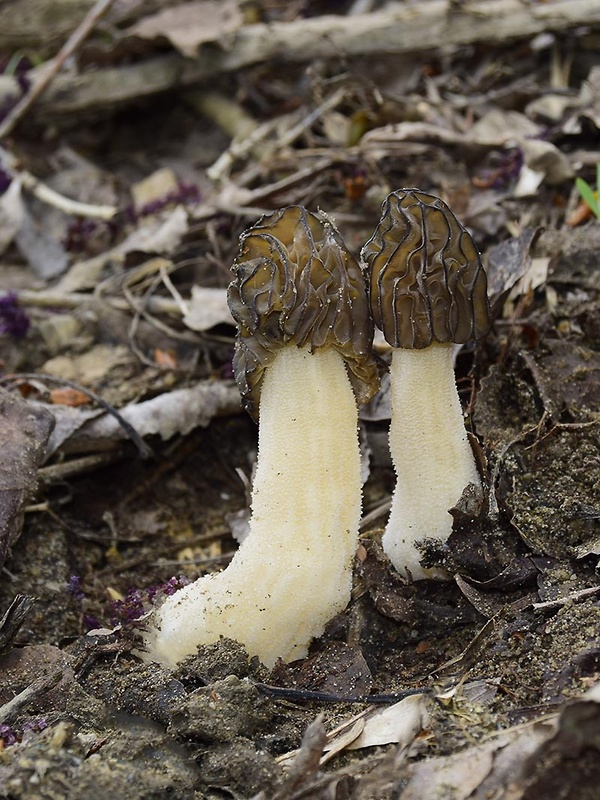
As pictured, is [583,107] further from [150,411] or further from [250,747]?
[250,747]

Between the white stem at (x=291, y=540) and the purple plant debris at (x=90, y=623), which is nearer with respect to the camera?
the white stem at (x=291, y=540)

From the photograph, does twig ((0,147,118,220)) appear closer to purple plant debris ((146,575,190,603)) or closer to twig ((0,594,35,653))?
purple plant debris ((146,575,190,603))

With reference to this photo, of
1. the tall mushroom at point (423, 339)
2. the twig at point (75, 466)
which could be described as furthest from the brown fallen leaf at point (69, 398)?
the tall mushroom at point (423, 339)

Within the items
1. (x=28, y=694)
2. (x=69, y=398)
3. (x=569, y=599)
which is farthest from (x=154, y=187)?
(x=569, y=599)

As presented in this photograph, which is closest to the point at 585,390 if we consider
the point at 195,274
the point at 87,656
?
the point at 87,656

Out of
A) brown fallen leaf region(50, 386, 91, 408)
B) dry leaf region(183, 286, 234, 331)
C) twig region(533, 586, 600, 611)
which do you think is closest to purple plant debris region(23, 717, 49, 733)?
twig region(533, 586, 600, 611)

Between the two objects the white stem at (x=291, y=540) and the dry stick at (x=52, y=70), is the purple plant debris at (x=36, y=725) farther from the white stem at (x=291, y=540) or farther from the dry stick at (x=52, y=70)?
the dry stick at (x=52, y=70)

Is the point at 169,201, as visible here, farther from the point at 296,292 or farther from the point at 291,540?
the point at 291,540
